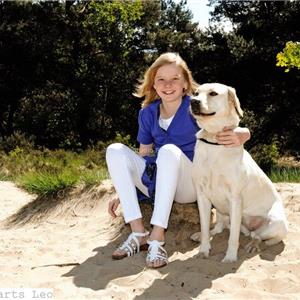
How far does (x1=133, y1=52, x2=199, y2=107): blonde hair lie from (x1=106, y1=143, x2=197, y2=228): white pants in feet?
2.09

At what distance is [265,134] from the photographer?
653 inches

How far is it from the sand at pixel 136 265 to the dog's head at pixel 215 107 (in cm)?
99

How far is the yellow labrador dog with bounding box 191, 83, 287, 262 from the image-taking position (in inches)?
130

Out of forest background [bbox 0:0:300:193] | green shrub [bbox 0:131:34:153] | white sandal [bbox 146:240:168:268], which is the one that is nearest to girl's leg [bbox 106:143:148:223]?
white sandal [bbox 146:240:168:268]

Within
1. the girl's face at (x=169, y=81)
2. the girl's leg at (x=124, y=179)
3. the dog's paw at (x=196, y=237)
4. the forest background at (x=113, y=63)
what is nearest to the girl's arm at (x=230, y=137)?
the girl's face at (x=169, y=81)

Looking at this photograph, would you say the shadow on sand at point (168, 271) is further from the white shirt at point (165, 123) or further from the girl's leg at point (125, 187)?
the white shirt at point (165, 123)

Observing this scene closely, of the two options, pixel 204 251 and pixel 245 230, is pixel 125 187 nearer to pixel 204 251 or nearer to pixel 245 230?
pixel 204 251

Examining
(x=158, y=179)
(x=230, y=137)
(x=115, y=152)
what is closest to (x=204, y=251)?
(x=158, y=179)

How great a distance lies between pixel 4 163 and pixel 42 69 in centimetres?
1189

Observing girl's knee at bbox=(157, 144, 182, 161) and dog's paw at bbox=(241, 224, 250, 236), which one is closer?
girl's knee at bbox=(157, 144, 182, 161)

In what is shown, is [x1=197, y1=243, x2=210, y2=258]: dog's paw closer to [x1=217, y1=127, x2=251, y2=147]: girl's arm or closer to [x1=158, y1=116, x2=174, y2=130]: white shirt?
[x1=217, y1=127, x2=251, y2=147]: girl's arm

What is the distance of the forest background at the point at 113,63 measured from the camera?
55.5ft

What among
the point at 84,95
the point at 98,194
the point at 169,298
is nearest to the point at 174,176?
the point at 169,298

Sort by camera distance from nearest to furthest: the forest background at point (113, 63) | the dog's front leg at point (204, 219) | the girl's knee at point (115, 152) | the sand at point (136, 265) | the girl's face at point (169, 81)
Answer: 1. the sand at point (136, 265)
2. the dog's front leg at point (204, 219)
3. the girl's knee at point (115, 152)
4. the girl's face at point (169, 81)
5. the forest background at point (113, 63)
